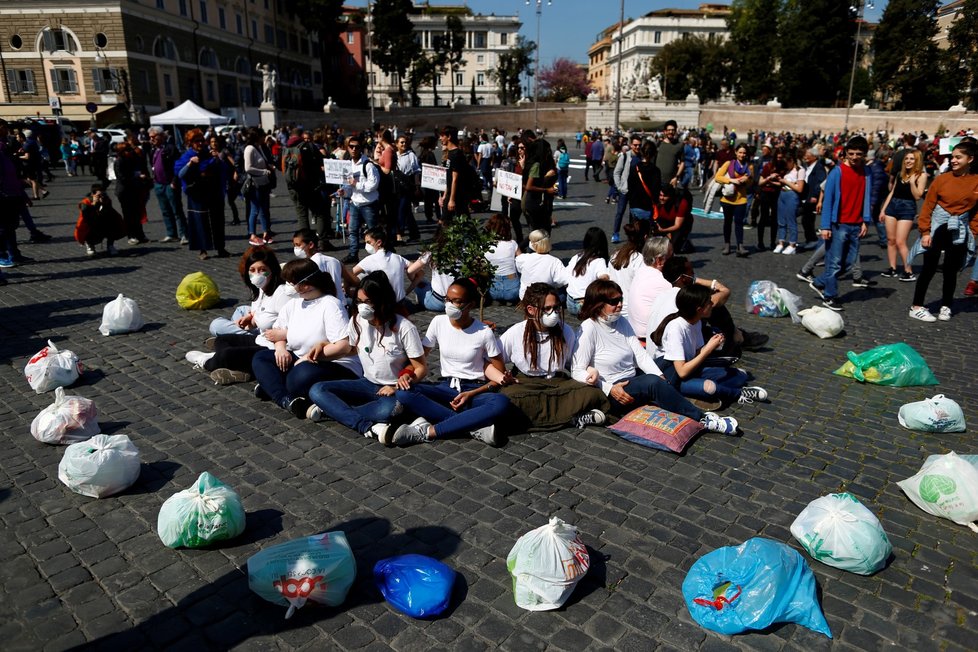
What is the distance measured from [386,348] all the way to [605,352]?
68.9 inches

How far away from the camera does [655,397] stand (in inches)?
214

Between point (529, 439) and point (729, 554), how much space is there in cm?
208

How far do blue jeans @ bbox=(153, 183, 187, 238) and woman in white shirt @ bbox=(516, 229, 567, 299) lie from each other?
7579 mm

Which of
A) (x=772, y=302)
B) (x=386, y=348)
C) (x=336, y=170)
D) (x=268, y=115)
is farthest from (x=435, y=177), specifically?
(x=268, y=115)

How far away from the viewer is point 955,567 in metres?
3.70

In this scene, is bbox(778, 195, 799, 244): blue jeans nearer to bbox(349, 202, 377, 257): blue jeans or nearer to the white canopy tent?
bbox(349, 202, 377, 257): blue jeans

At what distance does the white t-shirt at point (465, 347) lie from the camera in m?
5.21

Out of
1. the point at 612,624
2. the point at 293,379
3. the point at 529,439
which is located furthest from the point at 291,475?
the point at 612,624

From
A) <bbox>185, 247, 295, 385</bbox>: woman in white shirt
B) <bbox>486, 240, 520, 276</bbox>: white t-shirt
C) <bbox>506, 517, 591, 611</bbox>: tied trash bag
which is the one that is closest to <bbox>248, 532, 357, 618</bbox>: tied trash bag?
<bbox>506, 517, 591, 611</bbox>: tied trash bag

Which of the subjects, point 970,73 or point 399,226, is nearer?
point 399,226

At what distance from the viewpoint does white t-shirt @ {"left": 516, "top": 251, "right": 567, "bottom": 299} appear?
320 inches

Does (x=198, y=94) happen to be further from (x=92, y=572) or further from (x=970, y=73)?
(x=970, y=73)

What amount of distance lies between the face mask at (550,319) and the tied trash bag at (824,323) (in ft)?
13.4

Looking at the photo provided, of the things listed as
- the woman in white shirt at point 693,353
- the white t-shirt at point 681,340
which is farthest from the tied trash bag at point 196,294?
the white t-shirt at point 681,340
